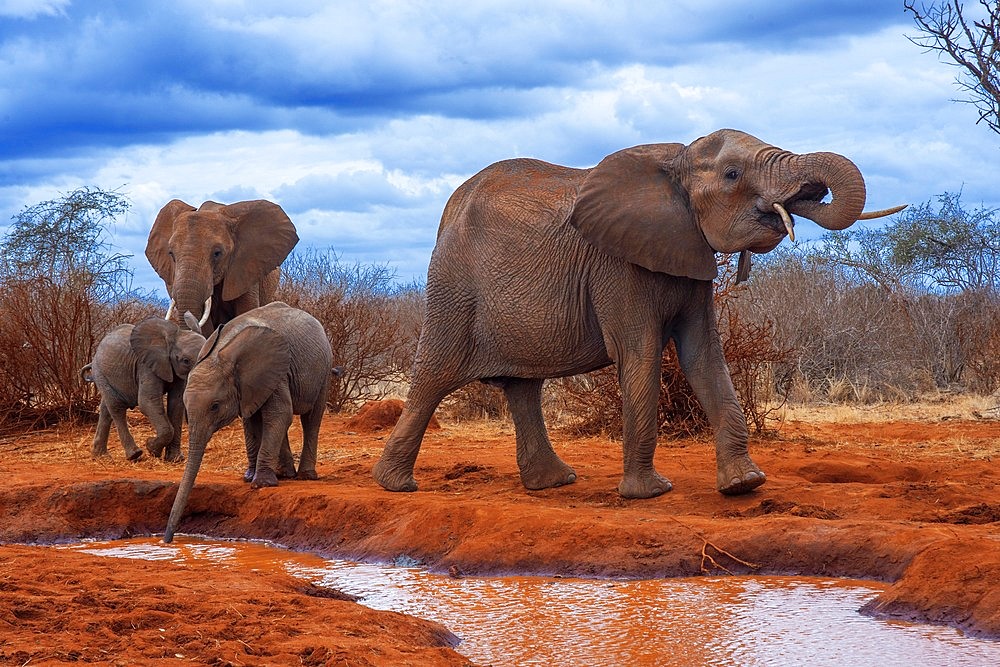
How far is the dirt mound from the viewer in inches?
549

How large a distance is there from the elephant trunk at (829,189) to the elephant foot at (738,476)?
67.2 inches

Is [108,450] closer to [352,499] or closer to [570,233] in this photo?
[352,499]

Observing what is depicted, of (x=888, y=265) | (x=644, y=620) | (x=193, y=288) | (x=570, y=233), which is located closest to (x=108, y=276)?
(x=193, y=288)

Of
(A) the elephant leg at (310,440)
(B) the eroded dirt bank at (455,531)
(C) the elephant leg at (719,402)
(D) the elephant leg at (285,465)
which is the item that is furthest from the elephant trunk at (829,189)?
(D) the elephant leg at (285,465)

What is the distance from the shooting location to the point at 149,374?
10945 millimetres

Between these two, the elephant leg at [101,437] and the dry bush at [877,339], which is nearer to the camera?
the elephant leg at [101,437]

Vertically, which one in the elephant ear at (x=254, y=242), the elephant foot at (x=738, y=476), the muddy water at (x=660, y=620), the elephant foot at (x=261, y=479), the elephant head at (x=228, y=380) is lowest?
the muddy water at (x=660, y=620)

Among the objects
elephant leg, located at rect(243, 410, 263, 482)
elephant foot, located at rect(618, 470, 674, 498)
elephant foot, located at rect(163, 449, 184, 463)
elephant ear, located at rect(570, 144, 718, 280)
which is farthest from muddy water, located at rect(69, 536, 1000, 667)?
elephant foot, located at rect(163, 449, 184, 463)

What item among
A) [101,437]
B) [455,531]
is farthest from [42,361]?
[455,531]

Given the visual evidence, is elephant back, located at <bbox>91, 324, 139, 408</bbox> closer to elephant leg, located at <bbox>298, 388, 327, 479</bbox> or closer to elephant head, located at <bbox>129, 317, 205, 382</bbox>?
elephant head, located at <bbox>129, 317, 205, 382</bbox>

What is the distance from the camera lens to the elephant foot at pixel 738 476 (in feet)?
25.9

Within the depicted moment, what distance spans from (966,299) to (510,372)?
Result: 1291cm

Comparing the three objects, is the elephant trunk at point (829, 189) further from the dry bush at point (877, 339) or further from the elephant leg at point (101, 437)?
the dry bush at point (877, 339)

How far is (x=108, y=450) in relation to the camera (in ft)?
40.8
